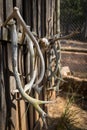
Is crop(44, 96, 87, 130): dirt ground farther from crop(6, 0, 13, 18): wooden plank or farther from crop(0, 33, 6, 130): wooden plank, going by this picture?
crop(6, 0, 13, 18): wooden plank

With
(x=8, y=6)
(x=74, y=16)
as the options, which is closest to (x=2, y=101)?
(x=8, y=6)

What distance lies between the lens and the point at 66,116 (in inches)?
150

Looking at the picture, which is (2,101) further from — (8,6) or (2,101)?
(8,6)

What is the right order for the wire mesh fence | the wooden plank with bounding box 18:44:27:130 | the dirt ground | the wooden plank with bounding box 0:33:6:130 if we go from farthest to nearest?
the wire mesh fence < the dirt ground < the wooden plank with bounding box 18:44:27:130 < the wooden plank with bounding box 0:33:6:130

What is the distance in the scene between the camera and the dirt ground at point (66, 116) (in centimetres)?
373

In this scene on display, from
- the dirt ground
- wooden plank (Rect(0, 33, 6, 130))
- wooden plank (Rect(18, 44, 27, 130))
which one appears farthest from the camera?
the dirt ground

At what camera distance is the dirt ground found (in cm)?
373

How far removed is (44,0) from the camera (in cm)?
351

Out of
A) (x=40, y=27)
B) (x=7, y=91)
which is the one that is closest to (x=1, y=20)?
(x=7, y=91)

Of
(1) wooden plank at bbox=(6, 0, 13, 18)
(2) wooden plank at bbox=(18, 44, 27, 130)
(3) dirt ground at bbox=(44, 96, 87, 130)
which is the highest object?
(1) wooden plank at bbox=(6, 0, 13, 18)

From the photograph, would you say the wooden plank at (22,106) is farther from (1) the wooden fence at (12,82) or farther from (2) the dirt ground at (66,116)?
(2) the dirt ground at (66,116)

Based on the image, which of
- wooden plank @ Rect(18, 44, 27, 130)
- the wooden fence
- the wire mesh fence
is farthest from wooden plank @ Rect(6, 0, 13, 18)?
the wire mesh fence

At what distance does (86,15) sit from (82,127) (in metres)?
10.0

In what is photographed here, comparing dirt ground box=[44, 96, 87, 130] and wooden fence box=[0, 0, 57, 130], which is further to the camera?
dirt ground box=[44, 96, 87, 130]
